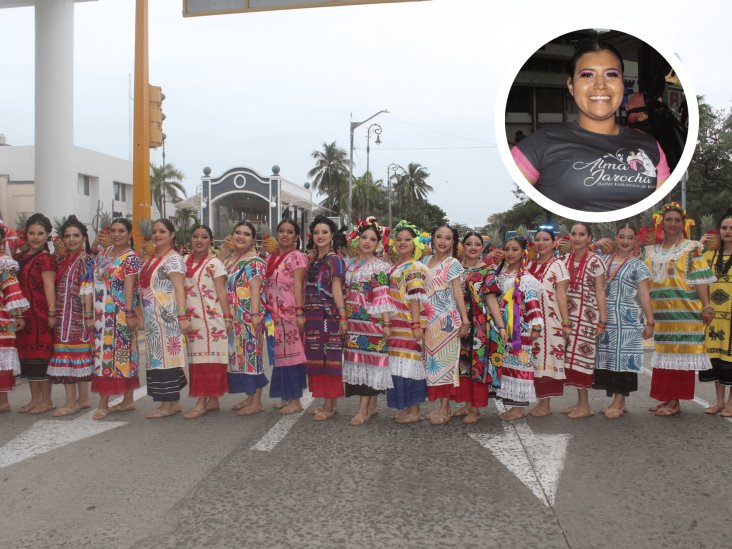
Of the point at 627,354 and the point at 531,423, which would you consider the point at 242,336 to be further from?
the point at 627,354

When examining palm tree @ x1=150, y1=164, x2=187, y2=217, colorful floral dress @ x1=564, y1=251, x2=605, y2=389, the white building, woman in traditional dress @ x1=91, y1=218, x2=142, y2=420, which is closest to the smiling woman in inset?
colorful floral dress @ x1=564, y1=251, x2=605, y2=389

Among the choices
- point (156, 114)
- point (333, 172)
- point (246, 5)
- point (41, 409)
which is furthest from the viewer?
point (333, 172)

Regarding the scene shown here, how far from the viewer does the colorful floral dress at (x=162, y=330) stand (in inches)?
236

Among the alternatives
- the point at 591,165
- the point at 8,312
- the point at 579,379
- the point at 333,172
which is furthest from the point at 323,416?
the point at 333,172

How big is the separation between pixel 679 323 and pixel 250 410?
3.86 meters

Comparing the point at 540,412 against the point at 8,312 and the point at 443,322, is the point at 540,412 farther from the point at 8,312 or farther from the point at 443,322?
the point at 8,312

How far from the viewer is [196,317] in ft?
20.1

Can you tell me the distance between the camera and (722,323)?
611 cm

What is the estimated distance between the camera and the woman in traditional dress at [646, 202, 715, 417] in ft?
19.8

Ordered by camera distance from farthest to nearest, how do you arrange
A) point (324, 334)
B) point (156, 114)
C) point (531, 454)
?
point (156, 114) → point (324, 334) → point (531, 454)

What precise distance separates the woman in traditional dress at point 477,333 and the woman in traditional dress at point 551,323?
0.46 m

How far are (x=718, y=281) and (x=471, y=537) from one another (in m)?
3.92

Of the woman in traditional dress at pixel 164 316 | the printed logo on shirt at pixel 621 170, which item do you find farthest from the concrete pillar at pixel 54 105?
the printed logo on shirt at pixel 621 170

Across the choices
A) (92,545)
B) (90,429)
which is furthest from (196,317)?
(92,545)
